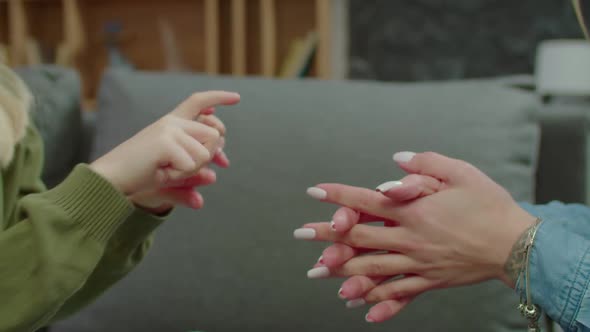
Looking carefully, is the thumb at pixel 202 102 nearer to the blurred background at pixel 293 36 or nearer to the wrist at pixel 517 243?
the wrist at pixel 517 243

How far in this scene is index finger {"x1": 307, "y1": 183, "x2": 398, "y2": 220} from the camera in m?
0.71

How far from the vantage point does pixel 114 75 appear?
1173 mm

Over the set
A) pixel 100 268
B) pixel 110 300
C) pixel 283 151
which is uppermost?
pixel 283 151

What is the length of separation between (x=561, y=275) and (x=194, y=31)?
2235mm

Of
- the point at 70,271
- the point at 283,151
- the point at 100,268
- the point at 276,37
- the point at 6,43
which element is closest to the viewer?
the point at 70,271

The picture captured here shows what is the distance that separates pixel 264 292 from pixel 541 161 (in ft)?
1.82

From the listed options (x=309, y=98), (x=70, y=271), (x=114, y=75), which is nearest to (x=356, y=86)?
(x=309, y=98)

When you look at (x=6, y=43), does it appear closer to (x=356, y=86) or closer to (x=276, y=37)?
(x=276, y=37)

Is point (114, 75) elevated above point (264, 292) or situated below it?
above

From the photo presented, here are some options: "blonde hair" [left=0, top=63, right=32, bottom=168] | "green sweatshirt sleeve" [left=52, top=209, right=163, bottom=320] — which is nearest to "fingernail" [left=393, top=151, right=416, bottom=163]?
"green sweatshirt sleeve" [left=52, top=209, right=163, bottom=320]

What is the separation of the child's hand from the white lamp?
5.28 ft

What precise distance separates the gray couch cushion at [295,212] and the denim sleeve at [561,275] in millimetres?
235

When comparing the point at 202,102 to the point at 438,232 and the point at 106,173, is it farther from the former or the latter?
the point at 438,232

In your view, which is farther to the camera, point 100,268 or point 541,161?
point 541,161
